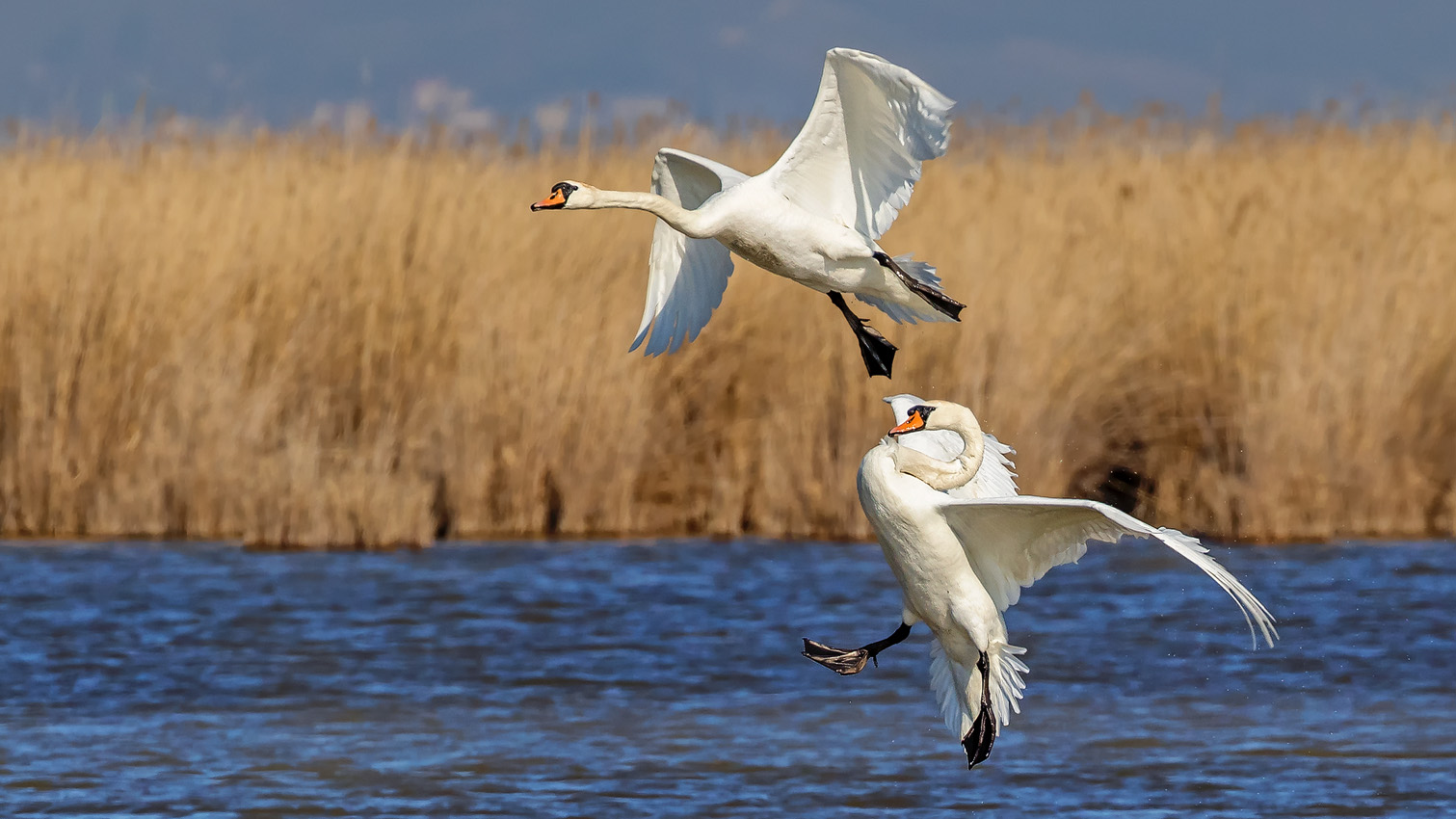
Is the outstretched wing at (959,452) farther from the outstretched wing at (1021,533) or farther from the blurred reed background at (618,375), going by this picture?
the blurred reed background at (618,375)

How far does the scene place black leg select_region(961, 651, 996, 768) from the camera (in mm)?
6562

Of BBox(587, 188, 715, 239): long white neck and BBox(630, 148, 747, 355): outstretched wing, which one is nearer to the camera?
BBox(587, 188, 715, 239): long white neck

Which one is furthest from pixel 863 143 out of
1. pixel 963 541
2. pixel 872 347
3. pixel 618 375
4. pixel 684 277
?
pixel 618 375

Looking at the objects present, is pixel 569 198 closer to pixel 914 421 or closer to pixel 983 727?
pixel 914 421

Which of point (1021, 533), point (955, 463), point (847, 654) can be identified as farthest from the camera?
point (847, 654)

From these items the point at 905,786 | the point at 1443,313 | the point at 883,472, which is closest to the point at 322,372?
the point at 905,786

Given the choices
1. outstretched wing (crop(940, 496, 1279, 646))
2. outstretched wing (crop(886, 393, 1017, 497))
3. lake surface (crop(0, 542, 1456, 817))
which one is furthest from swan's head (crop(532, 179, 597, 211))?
lake surface (crop(0, 542, 1456, 817))

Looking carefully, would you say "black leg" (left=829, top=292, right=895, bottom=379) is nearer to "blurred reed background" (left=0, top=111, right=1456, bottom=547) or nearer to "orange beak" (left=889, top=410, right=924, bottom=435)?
"orange beak" (left=889, top=410, right=924, bottom=435)

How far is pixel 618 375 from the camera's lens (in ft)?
43.1

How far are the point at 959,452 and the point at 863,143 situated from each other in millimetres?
991

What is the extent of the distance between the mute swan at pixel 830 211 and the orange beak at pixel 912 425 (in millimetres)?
355

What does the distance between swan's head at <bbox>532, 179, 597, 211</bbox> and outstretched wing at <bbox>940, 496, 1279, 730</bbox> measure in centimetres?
149

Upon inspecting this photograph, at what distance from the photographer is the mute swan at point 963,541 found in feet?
20.6

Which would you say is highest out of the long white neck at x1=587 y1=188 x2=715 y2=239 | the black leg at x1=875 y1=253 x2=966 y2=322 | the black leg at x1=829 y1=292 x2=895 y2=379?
the long white neck at x1=587 y1=188 x2=715 y2=239
